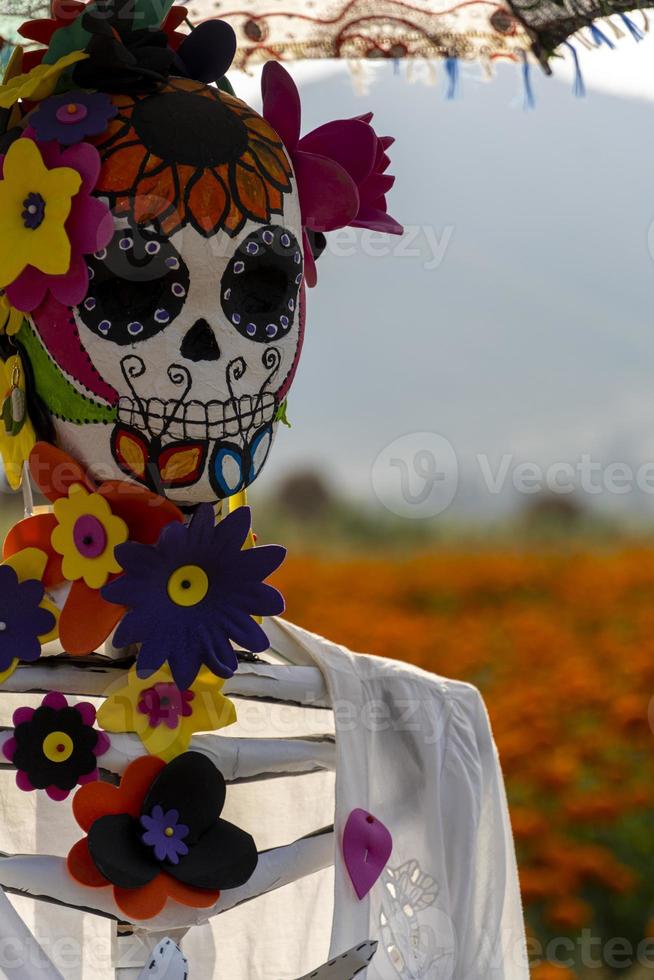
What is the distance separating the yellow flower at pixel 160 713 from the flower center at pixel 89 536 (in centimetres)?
12

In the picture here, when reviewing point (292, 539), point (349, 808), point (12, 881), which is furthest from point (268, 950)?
point (292, 539)

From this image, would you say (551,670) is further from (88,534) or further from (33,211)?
(33,211)

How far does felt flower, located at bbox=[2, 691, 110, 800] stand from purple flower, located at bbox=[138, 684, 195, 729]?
49 millimetres

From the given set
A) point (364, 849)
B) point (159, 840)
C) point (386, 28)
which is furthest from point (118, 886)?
point (386, 28)

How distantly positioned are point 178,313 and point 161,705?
352 millimetres

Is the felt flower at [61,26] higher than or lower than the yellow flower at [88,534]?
higher

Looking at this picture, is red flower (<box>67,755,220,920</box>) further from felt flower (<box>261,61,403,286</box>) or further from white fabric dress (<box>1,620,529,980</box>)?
felt flower (<box>261,61,403,286</box>)

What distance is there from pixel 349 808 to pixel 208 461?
0.38 meters

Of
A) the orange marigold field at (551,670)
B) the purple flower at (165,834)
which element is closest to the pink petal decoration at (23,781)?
the purple flower at (165,834)

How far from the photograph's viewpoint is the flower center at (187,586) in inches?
46.9

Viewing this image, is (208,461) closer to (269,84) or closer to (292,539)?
(269,84)

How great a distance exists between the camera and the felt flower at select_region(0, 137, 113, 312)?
1.17 metres

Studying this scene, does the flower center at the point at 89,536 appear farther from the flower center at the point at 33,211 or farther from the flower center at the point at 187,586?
the flower center at the point at 33,211

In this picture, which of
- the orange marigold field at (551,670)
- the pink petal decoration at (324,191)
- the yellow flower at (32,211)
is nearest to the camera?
the yellow flower at (32,211)
